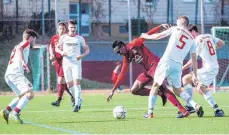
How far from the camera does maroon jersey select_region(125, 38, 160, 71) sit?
1394cm

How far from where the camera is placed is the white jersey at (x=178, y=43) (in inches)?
509

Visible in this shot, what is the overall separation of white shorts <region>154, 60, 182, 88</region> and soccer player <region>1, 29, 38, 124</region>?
2394 mm

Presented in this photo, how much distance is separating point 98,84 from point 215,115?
701 inches

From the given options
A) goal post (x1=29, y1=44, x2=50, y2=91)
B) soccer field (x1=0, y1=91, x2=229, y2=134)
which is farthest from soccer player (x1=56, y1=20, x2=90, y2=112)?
goal post (x1=29, y1=44, x2=50, y2=91)

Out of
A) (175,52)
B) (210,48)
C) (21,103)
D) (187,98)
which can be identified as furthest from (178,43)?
(21,103)

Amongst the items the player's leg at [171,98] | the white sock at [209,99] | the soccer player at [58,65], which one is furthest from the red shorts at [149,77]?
the soccer player at [58,65]

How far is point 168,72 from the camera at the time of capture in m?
13.0

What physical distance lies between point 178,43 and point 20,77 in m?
3.02

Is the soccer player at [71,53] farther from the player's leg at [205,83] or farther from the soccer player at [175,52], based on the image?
the soccer player at [175,52]

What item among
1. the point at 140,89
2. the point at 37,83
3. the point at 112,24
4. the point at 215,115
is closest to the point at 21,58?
the point at 140,89

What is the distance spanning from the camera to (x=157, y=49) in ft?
112

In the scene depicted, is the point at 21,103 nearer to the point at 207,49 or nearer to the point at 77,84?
the point at 77,84

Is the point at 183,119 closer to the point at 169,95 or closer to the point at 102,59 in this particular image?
the point at 169,95

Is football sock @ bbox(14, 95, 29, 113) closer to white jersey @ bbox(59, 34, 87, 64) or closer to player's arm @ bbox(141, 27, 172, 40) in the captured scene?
player's arm @ bbox(141, 27, 172, 40)
